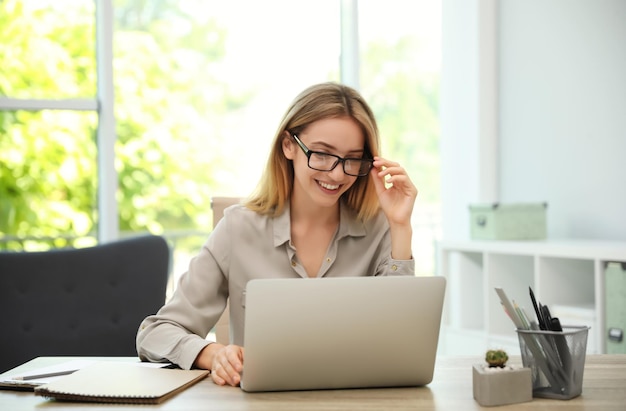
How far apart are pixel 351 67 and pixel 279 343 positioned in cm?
326

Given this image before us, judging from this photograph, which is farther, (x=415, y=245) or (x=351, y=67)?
(x=415, y=245)

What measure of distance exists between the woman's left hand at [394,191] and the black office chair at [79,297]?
0.79 m

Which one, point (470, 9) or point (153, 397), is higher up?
point (470, 9)

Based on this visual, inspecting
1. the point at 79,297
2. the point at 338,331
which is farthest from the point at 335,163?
the point at 79,297

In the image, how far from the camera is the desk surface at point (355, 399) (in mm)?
1330

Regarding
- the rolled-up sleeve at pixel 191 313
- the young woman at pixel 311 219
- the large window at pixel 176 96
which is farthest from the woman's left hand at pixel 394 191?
the large window at pixel 176 96

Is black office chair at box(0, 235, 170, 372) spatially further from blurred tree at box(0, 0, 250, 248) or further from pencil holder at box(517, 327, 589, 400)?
blurred tree at box(0, 0, 250, 248)

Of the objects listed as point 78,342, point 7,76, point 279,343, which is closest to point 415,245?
point 7,76

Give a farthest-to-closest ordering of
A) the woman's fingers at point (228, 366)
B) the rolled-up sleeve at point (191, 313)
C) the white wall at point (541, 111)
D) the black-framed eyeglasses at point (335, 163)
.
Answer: the white wall at point (541, 111), the black-framed eyeglasses at point (335, 163), the rolled-up sleeve at point (191, 313), the woman's fingers at point (228, 366)

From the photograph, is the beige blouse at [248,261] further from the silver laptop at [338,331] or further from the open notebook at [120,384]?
the silver laptop at [338,331]

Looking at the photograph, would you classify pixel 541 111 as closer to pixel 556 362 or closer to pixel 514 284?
pixel 514 284

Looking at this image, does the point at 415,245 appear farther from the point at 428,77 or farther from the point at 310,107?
the point at 310,107

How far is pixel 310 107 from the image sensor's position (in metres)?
1.97

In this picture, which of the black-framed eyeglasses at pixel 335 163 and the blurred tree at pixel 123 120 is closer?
the black-framed eyeglasses at pixel 335 163
